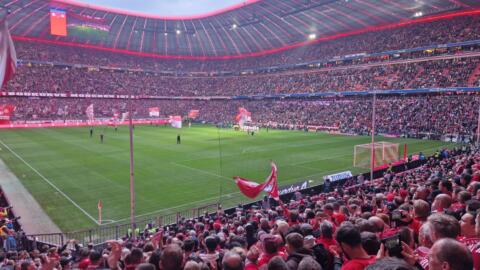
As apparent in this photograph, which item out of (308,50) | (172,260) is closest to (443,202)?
(172,260)

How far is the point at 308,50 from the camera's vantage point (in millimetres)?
80250

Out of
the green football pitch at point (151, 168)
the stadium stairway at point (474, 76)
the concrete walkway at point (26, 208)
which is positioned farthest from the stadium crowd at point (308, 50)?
the concrete walkway at point (26, 208)

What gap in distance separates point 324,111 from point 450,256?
6224cm

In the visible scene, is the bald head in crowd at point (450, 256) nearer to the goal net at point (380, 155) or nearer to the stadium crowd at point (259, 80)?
the goal net at point (380, 155)

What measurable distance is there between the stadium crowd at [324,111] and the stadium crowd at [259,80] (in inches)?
90.6

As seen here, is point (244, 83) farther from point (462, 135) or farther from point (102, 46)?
point (462, 135)

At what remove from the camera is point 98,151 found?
1331 inches

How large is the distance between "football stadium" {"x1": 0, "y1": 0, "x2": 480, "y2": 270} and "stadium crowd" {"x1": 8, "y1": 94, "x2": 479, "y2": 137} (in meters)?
0.38

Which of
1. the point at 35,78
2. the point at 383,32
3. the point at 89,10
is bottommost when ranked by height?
the point at 35,78

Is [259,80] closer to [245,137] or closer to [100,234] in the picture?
[245,137]

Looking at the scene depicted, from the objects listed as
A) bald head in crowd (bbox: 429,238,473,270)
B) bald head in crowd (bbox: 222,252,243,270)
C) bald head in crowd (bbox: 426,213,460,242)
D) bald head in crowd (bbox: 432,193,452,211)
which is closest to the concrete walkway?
bald head in crowd (bbox: 222,252,243,270)

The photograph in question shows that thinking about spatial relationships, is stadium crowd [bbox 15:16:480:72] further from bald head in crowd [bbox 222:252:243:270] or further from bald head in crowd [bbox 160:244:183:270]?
bald head in crowd [bbox 160:244:183:270]

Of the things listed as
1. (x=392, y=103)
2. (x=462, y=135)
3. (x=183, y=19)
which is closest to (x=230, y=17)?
(x=183, y=19)

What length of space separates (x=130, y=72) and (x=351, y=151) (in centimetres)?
7370
